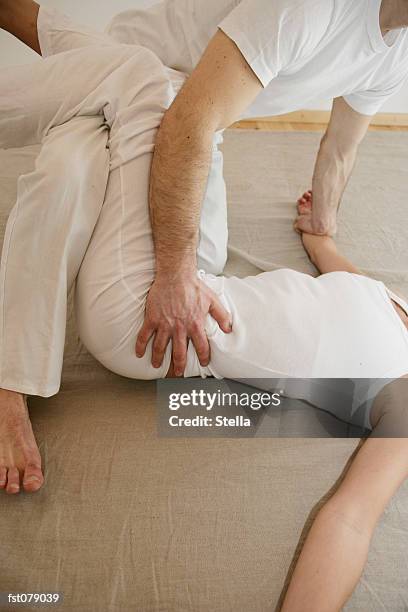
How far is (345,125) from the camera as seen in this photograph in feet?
5.25

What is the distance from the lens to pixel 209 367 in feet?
3.66

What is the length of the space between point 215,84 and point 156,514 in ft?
2.39

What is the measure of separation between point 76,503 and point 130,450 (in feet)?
0.42

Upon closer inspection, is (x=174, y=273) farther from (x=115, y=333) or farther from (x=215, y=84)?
(x=215, y=84)

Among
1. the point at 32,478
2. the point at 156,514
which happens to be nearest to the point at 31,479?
the point at 32,478

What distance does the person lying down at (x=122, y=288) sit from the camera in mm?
1033

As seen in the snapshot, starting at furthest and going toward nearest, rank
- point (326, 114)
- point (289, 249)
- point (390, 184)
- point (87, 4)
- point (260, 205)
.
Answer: point (326, 114), point (87, 4), point (390, 184), point (260, 205), point (289, 249)

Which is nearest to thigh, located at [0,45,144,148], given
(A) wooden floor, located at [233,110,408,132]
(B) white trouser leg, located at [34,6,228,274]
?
(B) white trouser leg, located at [34,6,228,274]

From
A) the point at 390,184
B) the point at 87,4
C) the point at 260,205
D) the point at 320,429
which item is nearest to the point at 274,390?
the point at 320,429

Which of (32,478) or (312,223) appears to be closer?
(32,478)

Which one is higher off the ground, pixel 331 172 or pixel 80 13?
pixel 80 13

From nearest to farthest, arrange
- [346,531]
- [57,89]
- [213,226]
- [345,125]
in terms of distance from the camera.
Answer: [346,531] → [57,89] → [213,226] → [345,125]

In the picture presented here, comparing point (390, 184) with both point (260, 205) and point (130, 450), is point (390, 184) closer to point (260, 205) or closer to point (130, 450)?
point (260, 205)

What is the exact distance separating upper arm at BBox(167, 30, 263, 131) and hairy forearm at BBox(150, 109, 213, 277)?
0.02 m
